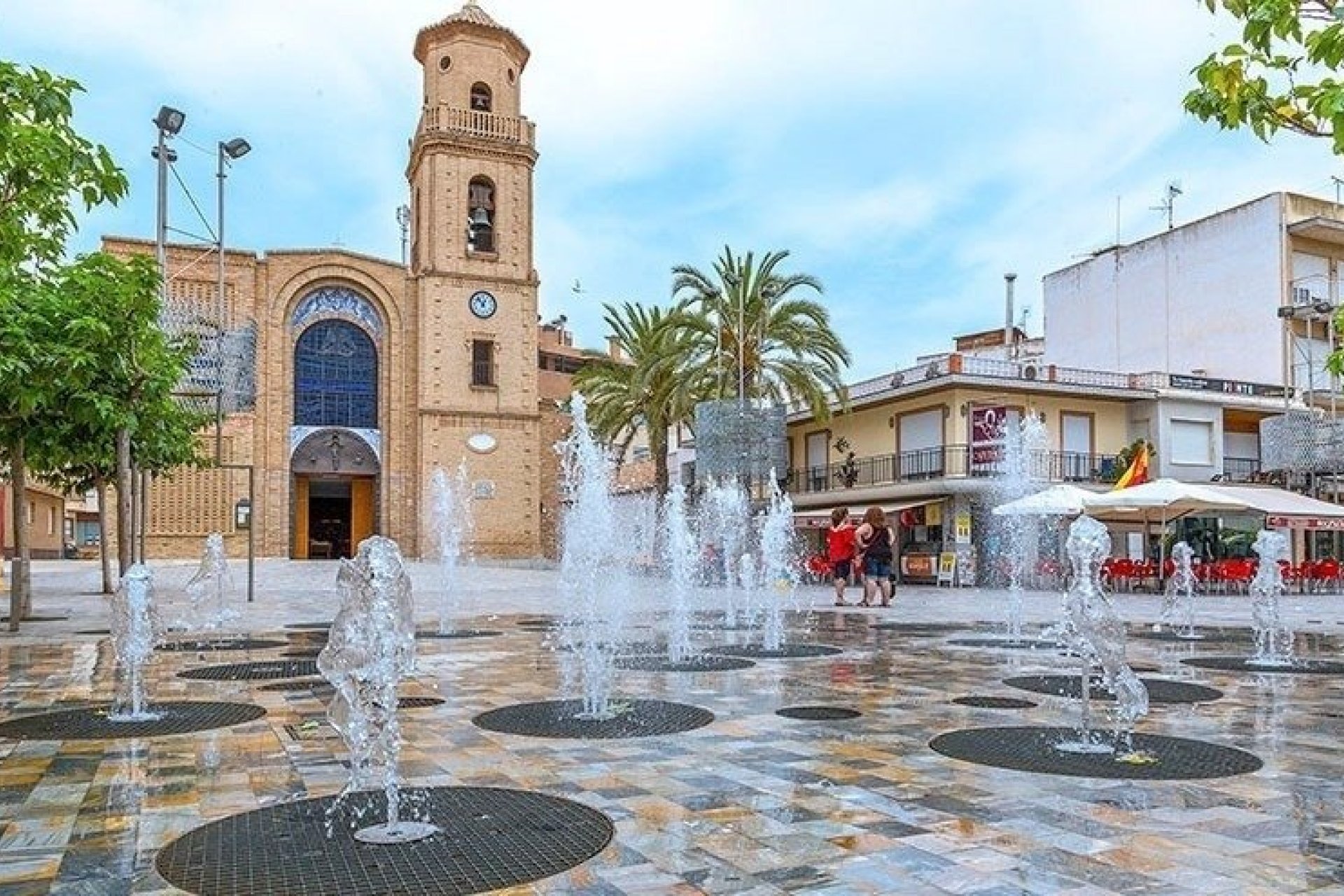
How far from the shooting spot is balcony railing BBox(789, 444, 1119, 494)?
95.0ft

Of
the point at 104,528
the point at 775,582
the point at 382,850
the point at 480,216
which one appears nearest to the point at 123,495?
the point at 104,528

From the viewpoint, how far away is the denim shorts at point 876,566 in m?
17.9

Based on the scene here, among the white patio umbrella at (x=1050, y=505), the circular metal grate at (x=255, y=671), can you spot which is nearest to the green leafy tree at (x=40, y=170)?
the circular metal grate at (x=255, y=671)

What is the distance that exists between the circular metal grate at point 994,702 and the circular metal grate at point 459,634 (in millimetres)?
6385

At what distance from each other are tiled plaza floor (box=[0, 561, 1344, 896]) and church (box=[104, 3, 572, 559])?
91.1ft

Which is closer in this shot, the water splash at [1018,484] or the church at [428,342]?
the water splash at [1018,484]

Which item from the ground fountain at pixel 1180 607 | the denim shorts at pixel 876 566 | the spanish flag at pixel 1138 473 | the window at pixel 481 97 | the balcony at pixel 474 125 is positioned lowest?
the ground fountain at pixel 1180 607

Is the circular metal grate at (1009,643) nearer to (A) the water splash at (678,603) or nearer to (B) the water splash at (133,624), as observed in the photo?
(A) the water splash at (678,603)

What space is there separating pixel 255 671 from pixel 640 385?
20.6 m

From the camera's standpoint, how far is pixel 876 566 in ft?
58.9

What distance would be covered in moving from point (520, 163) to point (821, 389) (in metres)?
14.4

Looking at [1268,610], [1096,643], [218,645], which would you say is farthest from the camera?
[218,645]

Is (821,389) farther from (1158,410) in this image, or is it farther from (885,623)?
(885,623)

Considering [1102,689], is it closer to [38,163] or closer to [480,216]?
[38,163]
